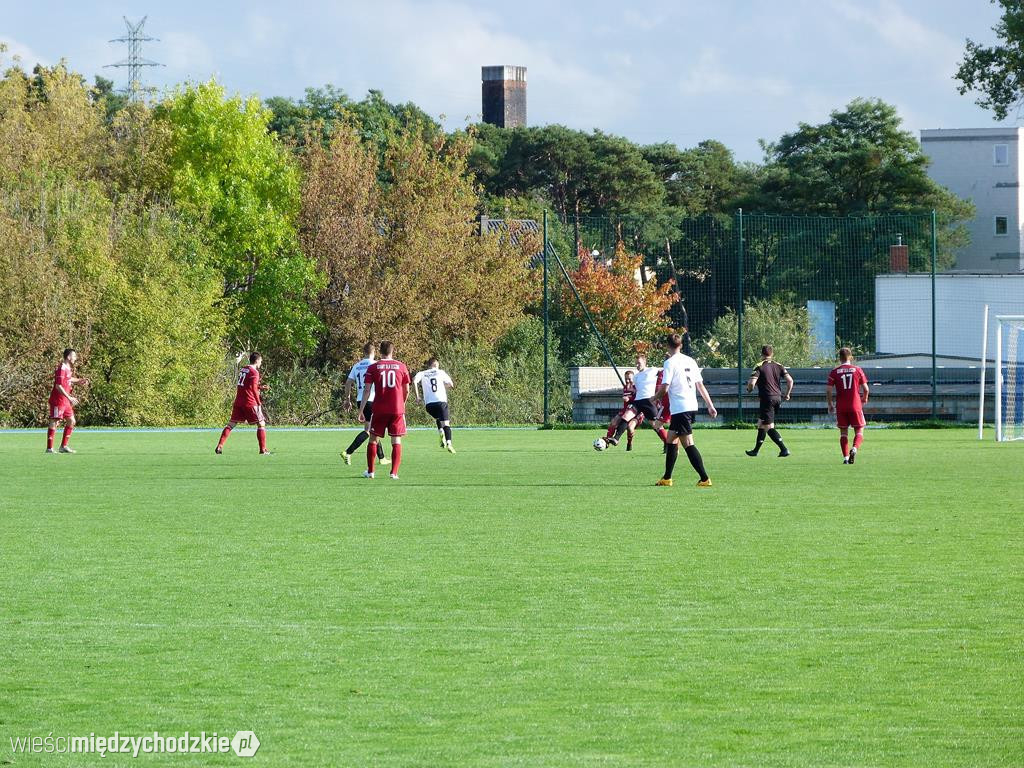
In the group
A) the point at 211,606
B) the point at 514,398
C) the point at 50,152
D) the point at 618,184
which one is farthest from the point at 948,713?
the point at 618,184

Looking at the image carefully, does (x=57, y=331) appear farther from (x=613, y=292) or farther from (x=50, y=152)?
(x=613, y=292)

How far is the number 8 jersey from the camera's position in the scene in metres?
20.6

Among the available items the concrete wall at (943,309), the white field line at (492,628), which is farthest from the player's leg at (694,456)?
the concrete wall at (943,309)

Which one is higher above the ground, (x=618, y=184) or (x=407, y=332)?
(x=618, y=184)

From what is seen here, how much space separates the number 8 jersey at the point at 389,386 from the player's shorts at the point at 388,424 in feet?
0.18

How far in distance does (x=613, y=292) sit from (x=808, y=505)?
4111 cm

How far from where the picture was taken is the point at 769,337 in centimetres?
4450

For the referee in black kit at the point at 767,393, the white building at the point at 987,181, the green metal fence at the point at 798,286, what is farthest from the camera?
the white building at the point at 987,181

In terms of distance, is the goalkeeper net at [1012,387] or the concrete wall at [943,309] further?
the concrete wall at [943,309]

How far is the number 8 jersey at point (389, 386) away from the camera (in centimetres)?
2064

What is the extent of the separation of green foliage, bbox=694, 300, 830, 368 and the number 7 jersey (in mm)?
18334

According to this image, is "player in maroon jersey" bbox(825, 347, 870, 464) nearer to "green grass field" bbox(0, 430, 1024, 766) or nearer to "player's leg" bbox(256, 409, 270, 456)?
"green grass field" bbox(0, 430, 1024, 766)

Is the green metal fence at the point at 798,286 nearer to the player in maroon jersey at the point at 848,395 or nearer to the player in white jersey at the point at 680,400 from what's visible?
the player in maroon jersey at the point at 848,395

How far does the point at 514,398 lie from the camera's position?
42.3 meters
